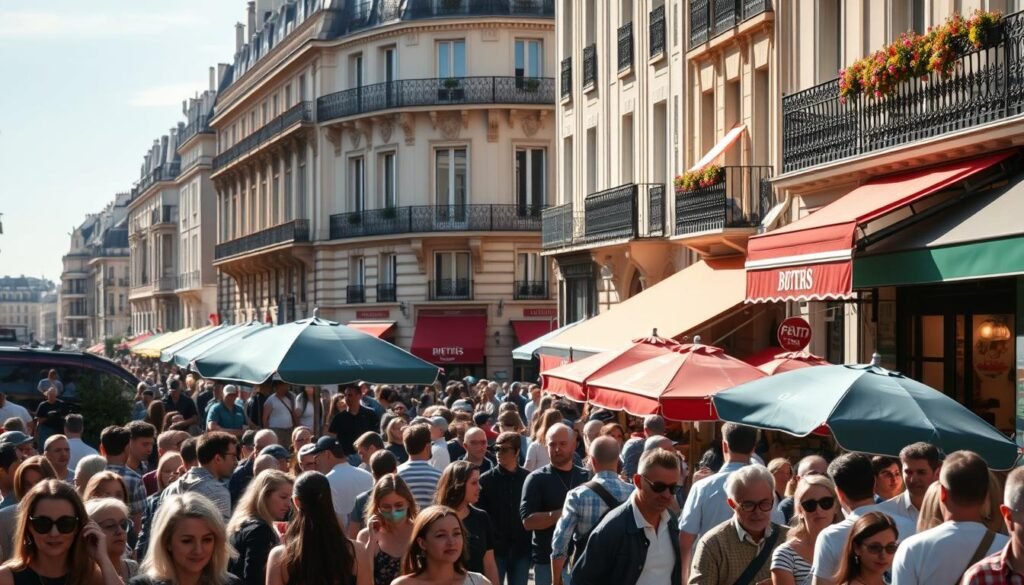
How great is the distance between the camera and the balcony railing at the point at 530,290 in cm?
4406

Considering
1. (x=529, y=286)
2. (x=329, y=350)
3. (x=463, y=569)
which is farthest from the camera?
(x=529, y=286)

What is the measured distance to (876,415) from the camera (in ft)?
31.9

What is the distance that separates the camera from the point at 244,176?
200ft

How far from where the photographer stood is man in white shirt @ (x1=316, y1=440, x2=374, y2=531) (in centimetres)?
1024

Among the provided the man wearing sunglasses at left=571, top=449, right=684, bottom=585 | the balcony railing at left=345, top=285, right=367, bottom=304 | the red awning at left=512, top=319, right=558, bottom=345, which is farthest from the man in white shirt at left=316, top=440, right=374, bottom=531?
the balcony railing at left=345, top=285, right=367, bottom=304

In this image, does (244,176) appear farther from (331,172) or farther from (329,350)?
(329,350)

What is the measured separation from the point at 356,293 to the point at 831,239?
105ft

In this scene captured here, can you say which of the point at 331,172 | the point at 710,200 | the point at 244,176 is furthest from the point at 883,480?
the point at 244,176

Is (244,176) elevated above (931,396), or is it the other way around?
(244,176)

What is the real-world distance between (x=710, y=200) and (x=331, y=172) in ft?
88.5

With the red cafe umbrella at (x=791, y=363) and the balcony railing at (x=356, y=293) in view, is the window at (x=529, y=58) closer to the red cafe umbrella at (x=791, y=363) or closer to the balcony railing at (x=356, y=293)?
the balcony railing at (x=356, y=293)

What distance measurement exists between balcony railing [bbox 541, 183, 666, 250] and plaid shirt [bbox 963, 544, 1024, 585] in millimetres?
20534

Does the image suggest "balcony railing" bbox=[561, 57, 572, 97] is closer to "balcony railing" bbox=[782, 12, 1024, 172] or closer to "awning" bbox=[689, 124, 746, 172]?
"awning" bbox=[689, 124, 746, 172]

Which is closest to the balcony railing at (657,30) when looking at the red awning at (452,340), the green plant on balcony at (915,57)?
the green plant on balcony at (915,57)
